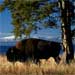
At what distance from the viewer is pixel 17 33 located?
20.7 m

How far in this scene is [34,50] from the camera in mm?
21031

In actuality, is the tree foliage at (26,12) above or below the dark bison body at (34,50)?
above

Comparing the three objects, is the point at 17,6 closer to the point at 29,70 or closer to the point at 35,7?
the point at 35,7

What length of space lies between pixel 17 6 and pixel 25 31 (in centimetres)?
155

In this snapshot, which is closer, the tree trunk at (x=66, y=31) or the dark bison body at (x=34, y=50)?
the tree trunk at (x=66, y=31)

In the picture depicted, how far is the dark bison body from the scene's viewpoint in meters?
20.6

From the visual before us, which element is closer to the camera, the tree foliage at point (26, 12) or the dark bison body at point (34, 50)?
the tree foliage at point (26, 12)

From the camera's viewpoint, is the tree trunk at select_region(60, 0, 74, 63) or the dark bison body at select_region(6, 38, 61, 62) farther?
the dark bison body at select_region(6, 38, 61, 62)

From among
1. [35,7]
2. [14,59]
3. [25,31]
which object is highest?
[35,7]

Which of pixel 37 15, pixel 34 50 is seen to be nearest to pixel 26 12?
pixel 37 15

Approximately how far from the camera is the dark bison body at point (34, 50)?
67.6 feet

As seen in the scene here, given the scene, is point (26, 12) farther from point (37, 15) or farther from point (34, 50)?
point (34, 50)

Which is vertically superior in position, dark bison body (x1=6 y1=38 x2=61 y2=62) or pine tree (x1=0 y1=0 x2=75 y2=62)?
pine tree (x1=0 y1=0 x2=75 y2=62)

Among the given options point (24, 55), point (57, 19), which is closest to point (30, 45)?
point (24, 55)
